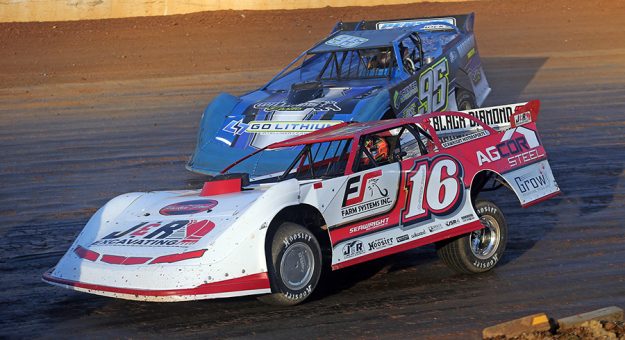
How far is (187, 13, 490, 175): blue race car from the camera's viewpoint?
11.4m

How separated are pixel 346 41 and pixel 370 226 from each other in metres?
6.01

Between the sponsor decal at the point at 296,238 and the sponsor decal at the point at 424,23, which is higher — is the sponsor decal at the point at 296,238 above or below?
below

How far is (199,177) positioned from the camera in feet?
39.9

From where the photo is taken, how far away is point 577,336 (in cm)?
609

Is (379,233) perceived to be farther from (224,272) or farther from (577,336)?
(577,336)

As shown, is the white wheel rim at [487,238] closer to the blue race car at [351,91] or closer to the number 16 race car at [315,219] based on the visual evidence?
the number 16 race car at [315,219]

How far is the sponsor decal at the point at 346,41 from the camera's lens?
13.1m

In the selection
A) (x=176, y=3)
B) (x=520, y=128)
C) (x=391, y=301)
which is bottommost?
(x=391, y=301)

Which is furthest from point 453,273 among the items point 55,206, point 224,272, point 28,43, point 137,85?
point 28,43

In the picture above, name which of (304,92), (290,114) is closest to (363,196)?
(290,114)

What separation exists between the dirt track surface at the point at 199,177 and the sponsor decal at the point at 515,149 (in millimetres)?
769

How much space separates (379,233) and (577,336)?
6.24 ft

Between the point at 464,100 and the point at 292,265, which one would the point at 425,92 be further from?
the point at 292,265

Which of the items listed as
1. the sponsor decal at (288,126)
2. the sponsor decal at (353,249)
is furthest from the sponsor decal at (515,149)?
the sponsor decal at (288,126)
